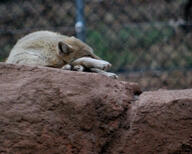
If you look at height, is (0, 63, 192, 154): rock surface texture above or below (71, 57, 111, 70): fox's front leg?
below

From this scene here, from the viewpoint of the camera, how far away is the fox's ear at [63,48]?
2.71 meters

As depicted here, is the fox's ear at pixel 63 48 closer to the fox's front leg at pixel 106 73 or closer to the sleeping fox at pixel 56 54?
the sleeping fox at pixel 56 54

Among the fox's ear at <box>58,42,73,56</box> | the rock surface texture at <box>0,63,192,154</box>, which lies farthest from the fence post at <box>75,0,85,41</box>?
the rock surface texture at <box>0,63,192,154</box>

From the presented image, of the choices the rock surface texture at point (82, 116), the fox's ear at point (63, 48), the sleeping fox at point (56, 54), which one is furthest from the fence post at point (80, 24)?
the rock surface texture at point (82, 116)

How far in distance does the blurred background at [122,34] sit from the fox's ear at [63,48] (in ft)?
10.3

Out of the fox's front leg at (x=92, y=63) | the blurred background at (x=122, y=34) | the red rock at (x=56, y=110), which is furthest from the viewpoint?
the blurred background at (x=122, y=34)

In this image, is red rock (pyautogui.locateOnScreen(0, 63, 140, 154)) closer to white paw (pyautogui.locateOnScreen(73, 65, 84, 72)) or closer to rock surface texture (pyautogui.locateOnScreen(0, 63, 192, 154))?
rock surface texture (pyautogui.locateOnScreen(0, 63, 192, 154))

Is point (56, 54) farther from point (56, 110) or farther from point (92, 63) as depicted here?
point (56, 110)

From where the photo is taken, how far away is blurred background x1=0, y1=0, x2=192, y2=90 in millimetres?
6109

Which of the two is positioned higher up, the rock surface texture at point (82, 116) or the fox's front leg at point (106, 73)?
the fox's front leg at point (106, 73)

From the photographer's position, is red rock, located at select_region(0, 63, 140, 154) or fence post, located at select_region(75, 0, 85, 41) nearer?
red rock, located at select_region(0, 63, 140, 154)

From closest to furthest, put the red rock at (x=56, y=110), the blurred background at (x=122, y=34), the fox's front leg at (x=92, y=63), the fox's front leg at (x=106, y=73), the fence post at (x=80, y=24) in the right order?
the red rock at (x=56, y=110), the fox's front leg at (x=106, y=73), the fox's front leg at (x=92, y=63), the fence post at (x=80, y=24), the blurred background at (x=122, y=34)

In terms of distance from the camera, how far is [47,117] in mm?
2119

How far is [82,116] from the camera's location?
85.6 inches
